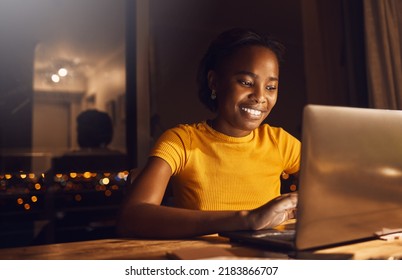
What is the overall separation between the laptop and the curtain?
128 centimetres

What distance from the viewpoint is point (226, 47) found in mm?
1214

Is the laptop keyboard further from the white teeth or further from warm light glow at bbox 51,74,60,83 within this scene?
warm light glow at bbox 51,74,60,83

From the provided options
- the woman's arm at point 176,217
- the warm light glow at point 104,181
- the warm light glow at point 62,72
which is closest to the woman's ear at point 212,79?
the woman's arm at point 176,217

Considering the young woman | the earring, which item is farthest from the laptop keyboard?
the earring

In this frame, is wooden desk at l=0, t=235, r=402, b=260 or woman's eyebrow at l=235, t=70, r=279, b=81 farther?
woman's eyebrow at l=235, t=70, r=279, b=81

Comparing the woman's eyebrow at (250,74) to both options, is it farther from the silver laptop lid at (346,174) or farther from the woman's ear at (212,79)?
the silver laptop lid at (346,174)

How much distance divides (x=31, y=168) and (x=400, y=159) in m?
2.01

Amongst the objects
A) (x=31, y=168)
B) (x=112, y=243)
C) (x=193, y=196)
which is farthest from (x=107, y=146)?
(x=112, y=243)

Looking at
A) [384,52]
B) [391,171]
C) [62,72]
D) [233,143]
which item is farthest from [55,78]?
[391,171]

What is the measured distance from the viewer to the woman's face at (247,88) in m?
1.15

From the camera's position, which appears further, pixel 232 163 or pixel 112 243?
pixel 232 163

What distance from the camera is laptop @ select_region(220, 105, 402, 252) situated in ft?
1.85
